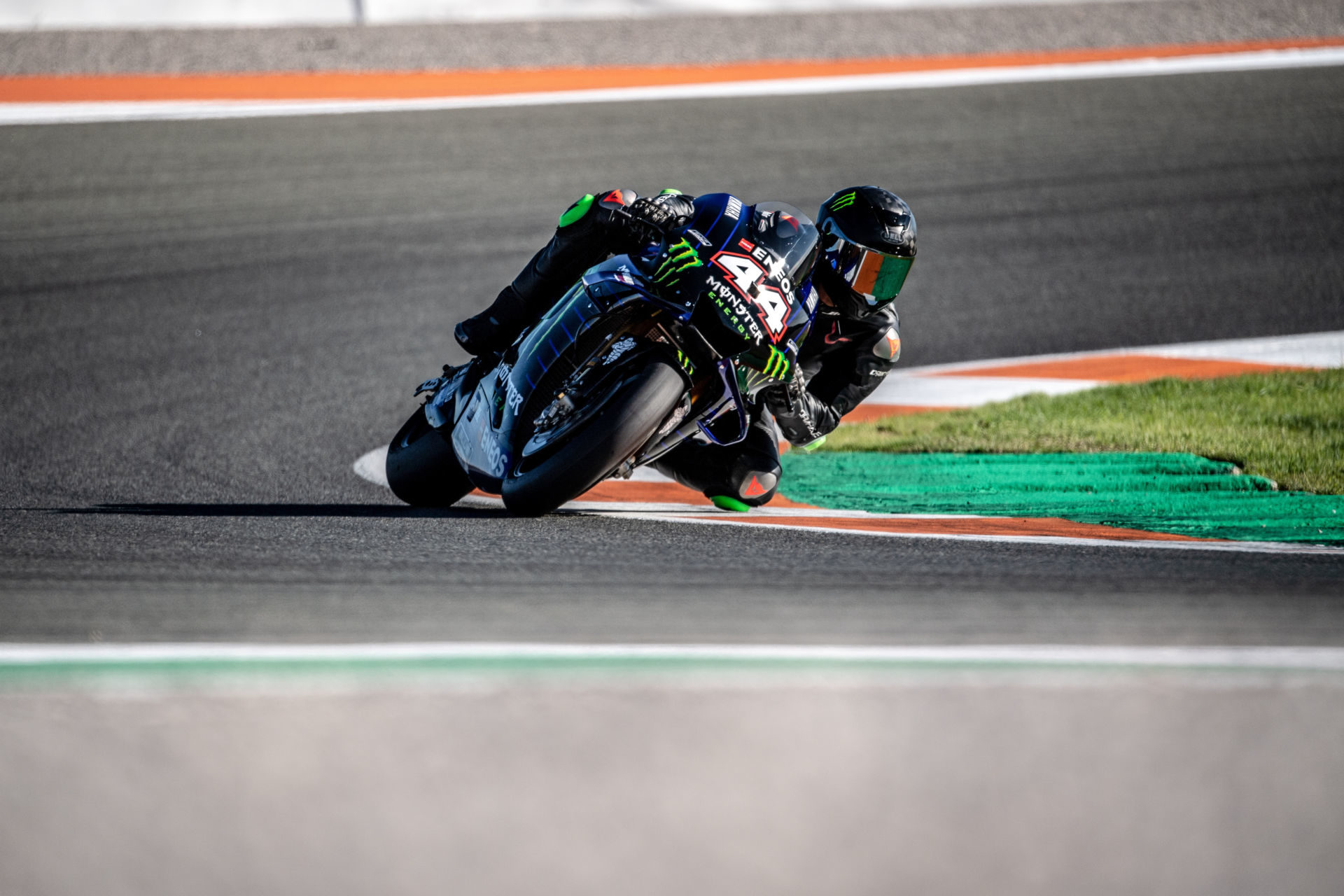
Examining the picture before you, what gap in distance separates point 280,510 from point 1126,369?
5268 mm

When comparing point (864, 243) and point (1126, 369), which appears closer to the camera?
point (864, 243)

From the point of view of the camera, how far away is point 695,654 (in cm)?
261

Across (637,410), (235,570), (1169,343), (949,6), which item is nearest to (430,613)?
(235,570)

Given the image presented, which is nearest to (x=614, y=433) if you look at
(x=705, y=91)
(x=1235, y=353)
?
(x=1235, y=353)

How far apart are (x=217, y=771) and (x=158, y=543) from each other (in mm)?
2198

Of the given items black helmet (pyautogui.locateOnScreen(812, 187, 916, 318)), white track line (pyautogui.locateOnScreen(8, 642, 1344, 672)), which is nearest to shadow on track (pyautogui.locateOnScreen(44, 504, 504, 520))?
black helmet (pyautogui.locateOnScreen(812, 187, 916, 318))

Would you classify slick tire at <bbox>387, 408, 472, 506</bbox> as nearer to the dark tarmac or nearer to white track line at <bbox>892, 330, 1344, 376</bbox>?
the dark tarmac

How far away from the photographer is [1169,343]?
27.5 ft

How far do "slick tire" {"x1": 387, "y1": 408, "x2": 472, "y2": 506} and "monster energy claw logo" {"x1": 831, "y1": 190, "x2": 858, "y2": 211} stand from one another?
1.76m

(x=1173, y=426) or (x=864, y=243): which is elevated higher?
(x=864, y=243)

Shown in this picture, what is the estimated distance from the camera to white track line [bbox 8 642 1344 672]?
2.49m

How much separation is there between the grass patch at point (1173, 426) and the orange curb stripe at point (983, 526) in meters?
1.11

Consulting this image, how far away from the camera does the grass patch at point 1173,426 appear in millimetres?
6129

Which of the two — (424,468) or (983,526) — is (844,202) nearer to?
(983,526)
